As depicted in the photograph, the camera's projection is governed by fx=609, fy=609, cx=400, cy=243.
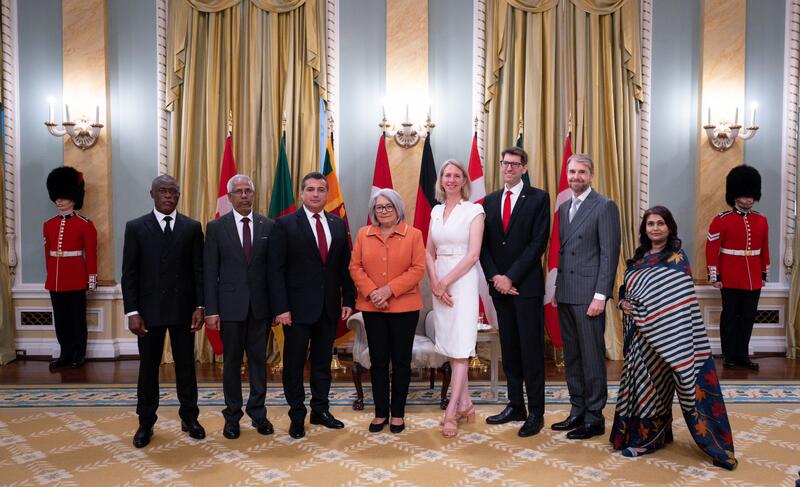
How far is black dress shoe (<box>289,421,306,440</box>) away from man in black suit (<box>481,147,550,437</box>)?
1.34 meters

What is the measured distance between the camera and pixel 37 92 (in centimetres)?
616

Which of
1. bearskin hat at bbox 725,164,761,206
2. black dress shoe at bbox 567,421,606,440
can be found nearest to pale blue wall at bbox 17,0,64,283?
black dress shoe at bbox 567,421,606,440

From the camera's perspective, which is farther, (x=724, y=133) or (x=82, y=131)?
(x=724, y=133)

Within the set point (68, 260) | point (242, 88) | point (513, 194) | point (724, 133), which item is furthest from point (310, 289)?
point (724, 133)

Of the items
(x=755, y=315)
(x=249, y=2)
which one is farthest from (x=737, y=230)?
(x=249, y=2)

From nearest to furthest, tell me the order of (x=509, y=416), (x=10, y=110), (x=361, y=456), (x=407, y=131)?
1. (x=361, y=456)
2. (x=509, y=416)
3. (x=407, y=131)
4. (x=10, y=110)

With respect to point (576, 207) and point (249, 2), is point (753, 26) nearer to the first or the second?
point (576, 207)

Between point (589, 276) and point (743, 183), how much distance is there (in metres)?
3.13

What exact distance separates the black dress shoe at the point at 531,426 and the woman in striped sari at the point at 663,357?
0.49m

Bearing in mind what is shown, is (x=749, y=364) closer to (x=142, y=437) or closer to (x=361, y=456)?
(x=361, y=456)

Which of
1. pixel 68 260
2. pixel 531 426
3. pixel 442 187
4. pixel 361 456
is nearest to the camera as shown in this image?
pixel 361 456

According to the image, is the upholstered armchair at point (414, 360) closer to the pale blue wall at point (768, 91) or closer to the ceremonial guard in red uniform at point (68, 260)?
the ceremonial guard in red uniform at point (68, 260)

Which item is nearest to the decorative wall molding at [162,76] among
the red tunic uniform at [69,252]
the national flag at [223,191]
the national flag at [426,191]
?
the national flag at [223,191]

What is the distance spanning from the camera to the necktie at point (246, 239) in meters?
3.74
